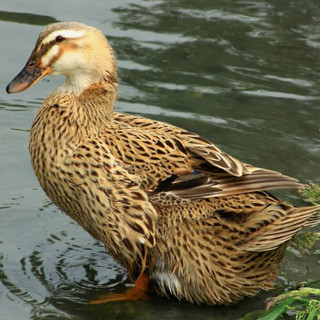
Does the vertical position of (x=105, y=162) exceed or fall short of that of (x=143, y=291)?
it exceeds it

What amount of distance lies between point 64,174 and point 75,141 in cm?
26

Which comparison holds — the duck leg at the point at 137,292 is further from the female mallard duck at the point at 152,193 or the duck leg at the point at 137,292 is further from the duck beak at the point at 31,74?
the duck beak at the point at 31,74

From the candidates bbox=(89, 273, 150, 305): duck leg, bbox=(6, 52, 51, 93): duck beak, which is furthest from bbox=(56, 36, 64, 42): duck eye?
bbox=(89, 273, 150, 305): duck leg

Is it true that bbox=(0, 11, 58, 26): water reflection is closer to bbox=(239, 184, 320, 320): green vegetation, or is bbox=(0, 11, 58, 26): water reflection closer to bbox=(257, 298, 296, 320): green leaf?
bbox=(239, 184, 320, 320): green vegetation

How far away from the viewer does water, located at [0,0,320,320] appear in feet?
21.5

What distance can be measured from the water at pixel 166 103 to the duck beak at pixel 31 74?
112 cm

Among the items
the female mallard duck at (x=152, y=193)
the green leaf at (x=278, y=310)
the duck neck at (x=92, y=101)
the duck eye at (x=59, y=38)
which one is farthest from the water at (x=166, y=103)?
the duck eye at (x=59, y=38)

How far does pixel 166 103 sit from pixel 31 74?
2499mm

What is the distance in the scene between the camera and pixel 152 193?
635 centimetres

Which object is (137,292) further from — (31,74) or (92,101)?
(31,74)

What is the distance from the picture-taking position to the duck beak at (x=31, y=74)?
6543 mm

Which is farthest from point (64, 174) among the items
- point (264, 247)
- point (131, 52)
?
point (131, 52)

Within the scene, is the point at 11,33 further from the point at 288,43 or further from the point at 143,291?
the point at 143,291

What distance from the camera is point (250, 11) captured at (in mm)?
10734
